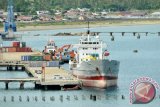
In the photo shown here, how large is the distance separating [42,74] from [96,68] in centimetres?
692

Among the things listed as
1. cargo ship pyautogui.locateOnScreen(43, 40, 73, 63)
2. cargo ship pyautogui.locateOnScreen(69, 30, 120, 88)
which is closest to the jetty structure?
cargo ship pyautogui.locateOnScreen(69, 30, 120, 88)

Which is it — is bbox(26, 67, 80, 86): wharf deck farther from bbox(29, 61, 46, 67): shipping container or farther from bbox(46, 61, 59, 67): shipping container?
bbox(29, 61, 46, 67): shipping container

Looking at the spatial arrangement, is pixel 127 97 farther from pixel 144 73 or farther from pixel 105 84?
pixel 144 73

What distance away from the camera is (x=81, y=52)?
10406cm

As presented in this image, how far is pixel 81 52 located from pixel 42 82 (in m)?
9.05

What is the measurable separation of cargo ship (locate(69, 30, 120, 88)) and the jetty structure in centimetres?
120

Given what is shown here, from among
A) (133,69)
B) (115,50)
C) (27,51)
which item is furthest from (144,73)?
(115,50)

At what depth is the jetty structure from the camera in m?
96.3

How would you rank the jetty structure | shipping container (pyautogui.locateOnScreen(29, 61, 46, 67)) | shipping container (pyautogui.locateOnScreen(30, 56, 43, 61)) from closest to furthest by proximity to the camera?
the jetty structure → shipping container (pyautogui.locateOnScreen(29, 61, 46, 67)) → shipping container (pyautogui.locateOnScreen(30, 56, 43, 61))

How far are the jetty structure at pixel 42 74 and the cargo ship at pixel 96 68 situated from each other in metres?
1.20

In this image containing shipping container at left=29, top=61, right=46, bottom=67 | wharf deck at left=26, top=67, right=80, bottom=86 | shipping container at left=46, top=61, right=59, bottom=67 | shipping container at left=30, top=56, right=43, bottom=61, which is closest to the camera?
wharf deck at left=26, top=67, right=80, bottom=86

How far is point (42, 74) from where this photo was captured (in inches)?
3996

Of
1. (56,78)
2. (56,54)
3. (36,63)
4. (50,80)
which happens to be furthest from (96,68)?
(56,54)

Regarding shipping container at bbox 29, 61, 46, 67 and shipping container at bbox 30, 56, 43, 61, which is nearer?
shipping container at bbox 29, 61, 46, 67
